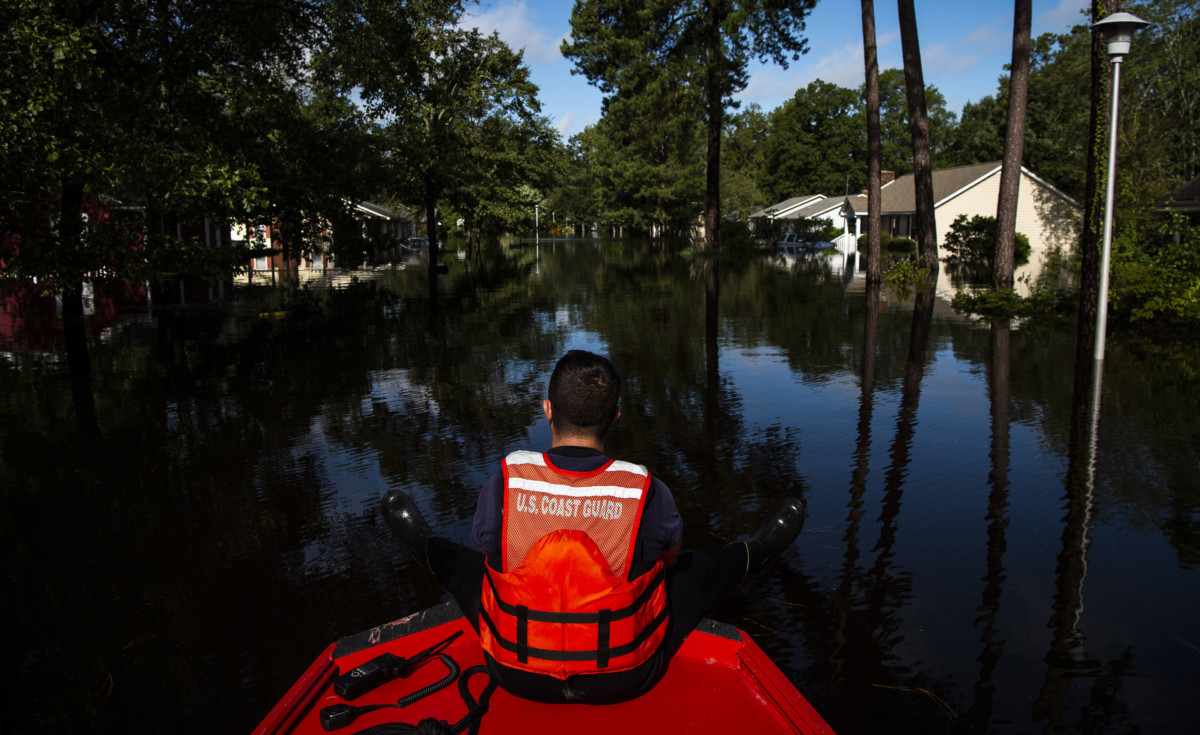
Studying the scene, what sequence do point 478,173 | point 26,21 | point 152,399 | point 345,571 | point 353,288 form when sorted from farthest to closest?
1. point 478,173
2. point 353,288
3. point 152,399
4. point 26,21
5. point 345,571

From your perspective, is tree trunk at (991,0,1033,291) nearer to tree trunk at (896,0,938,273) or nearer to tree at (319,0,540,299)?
tree trunk at (896,0,938,273)

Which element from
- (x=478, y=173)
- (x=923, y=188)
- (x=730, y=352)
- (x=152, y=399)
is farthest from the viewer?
(x=478, y=173)

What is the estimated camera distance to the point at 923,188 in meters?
24.4

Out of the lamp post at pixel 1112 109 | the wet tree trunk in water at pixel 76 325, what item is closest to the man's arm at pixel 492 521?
the wet tree trunk in water at pixel 76 325

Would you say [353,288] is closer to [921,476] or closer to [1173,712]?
[921,476]

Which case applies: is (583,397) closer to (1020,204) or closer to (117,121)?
(117,121)

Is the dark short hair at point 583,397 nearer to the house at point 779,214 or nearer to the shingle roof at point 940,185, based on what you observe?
the shingle roof at point 940,185

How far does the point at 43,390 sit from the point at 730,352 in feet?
31.9

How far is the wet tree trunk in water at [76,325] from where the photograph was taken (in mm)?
9477

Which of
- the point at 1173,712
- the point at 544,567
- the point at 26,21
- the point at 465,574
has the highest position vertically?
the point at 26,21

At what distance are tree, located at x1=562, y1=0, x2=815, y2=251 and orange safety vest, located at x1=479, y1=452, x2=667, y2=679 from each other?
115 ft

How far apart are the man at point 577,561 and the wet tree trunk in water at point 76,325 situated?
755 centimetres

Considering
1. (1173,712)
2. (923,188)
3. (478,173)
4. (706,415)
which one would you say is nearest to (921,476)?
(706,415)

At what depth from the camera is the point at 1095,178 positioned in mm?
13758
